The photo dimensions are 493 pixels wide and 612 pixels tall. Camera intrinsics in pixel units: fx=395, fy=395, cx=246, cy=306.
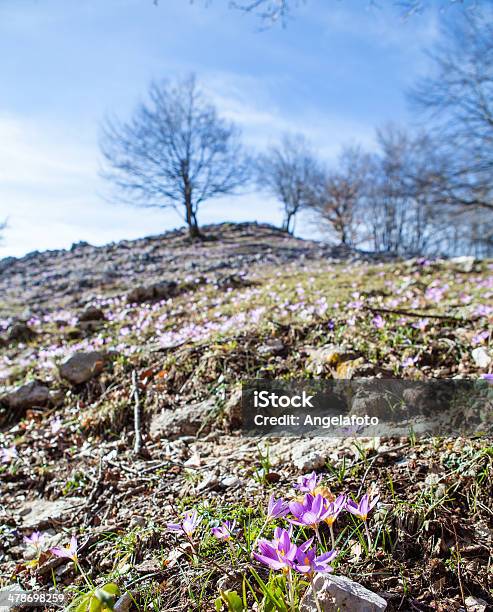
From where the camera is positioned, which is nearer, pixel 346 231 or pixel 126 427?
pixel 126 427

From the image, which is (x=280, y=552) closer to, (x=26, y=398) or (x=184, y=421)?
(x=184, y=421)

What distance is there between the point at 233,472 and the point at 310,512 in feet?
2.77

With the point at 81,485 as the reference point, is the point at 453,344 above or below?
above

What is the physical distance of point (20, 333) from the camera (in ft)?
21.5

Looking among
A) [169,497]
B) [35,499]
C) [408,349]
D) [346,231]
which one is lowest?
[35,499]

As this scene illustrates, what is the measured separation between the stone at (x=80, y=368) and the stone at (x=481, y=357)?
297 cm

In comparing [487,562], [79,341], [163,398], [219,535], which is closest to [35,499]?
[163,398]

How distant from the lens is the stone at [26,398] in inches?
137

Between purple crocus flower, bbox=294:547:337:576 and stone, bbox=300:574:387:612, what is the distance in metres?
0.04

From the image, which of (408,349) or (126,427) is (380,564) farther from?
(126,427)

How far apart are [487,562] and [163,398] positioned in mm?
2134

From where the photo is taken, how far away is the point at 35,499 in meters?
2.32

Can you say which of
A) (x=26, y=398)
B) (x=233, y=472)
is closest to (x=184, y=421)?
(x=233, y=472)

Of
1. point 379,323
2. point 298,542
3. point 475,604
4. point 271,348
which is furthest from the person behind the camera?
point 271,348
